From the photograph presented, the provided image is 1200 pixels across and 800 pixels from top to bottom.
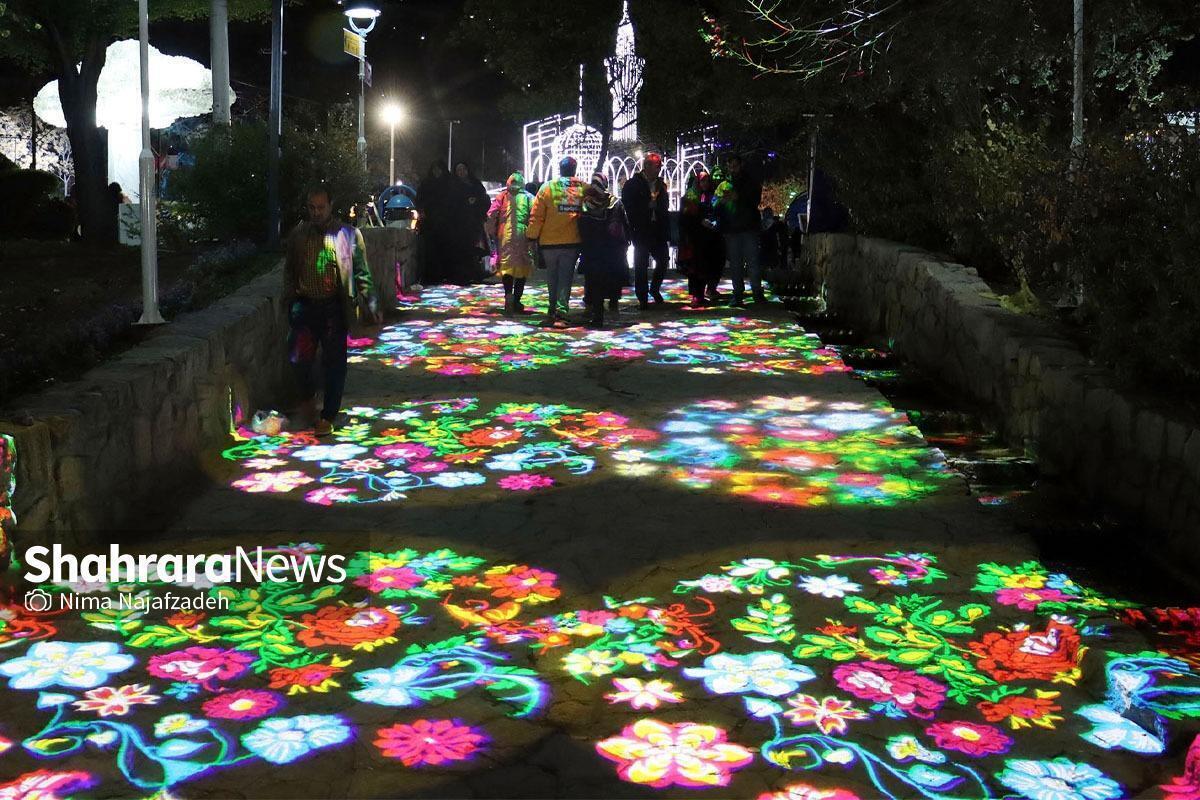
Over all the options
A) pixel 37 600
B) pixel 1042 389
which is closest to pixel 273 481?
pixel 37 600

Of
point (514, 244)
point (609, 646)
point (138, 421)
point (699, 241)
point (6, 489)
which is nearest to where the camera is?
point (609, 646)

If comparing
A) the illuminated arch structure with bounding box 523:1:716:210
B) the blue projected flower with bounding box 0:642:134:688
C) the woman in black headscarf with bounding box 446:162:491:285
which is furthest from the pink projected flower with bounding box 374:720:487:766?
the illuminated arch structure with bounding box 523:1:716:210

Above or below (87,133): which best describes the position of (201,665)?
below

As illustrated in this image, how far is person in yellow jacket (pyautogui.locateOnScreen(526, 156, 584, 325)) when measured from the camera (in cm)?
1337

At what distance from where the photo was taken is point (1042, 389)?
7.52 m

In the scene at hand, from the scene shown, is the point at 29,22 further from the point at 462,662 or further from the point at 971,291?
the point at 462,662

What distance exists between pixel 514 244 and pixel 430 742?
36.7ft

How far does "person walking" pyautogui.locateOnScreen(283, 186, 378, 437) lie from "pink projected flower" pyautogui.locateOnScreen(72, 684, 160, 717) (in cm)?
403

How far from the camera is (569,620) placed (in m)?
4.99

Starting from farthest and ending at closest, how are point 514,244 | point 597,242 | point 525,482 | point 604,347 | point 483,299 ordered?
point 483,299, point 514,244, point 597,242, point 604,347, point 525,482

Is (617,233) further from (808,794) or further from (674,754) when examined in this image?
(808,794)

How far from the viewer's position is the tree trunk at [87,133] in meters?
19.2

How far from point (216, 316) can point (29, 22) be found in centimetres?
1248

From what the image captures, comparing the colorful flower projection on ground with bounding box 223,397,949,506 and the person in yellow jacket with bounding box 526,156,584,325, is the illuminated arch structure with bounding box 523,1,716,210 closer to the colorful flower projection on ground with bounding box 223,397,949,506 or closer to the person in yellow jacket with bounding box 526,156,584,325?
the person in yellow jacket with bounding box 526,156,584,325
